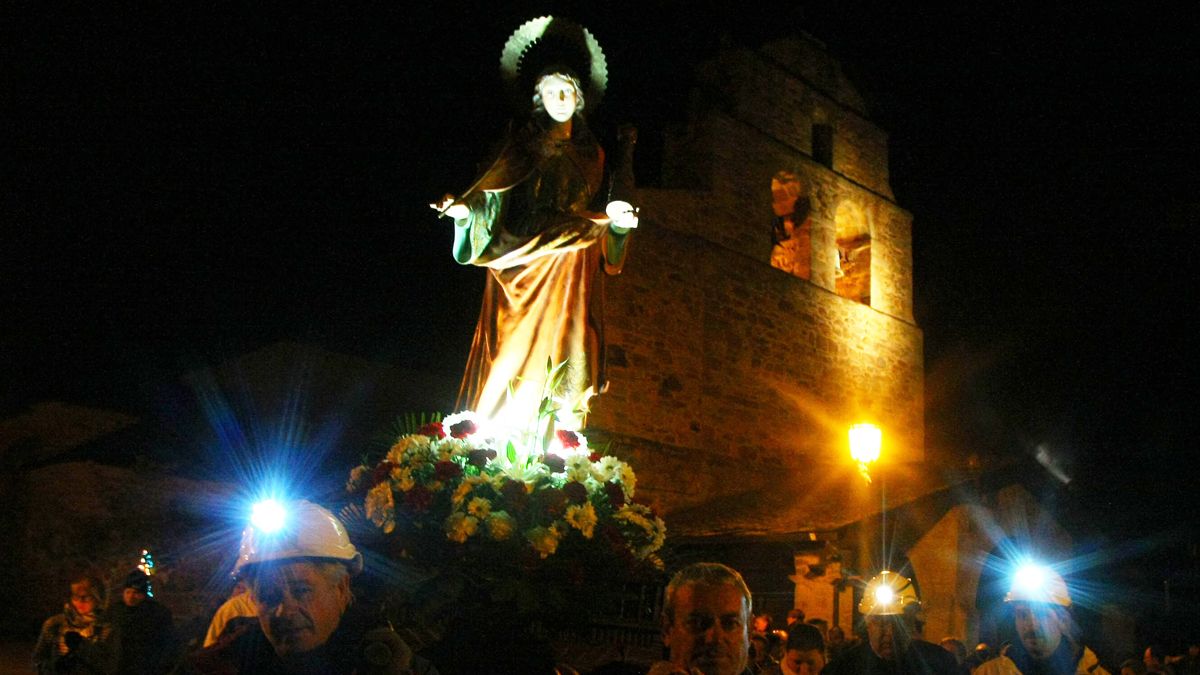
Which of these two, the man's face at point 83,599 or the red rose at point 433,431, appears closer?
the red rose at point 433,431

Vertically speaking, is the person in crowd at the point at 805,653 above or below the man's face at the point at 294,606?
above

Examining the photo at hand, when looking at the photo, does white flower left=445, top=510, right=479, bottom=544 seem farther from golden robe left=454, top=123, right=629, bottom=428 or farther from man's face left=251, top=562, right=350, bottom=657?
man's face left=251, top=562, right=350, bottom=657

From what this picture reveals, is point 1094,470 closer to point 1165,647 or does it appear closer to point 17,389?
point 1165,647

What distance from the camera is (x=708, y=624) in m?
2.80

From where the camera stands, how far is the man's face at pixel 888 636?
5.13 m

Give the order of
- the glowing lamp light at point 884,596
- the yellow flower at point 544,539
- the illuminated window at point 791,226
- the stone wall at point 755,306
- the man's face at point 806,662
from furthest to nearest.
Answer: the illuminated window at point 791,226 < the stone wall at point 755,306 < the glowing lamp light at point 884,596 < the man's face at point 806,662 < the yellow flower at point 544,539

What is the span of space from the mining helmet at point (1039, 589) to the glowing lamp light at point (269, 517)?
3.91 metres

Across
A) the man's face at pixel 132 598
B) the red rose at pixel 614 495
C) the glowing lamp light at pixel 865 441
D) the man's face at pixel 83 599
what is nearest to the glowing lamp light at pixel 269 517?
the red rose at pixel 614 495

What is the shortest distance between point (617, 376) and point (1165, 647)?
8942 mm

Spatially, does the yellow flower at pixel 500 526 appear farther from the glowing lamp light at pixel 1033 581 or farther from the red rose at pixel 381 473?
the glowing lamp light at pixel 1033 581

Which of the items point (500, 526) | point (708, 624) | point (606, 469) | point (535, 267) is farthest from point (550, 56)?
point (708, 624)

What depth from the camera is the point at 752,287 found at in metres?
19.6

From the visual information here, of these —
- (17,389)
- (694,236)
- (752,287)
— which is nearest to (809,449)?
(752,287)

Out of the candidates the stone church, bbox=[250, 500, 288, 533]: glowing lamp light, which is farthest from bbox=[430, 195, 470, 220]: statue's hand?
the stone church
